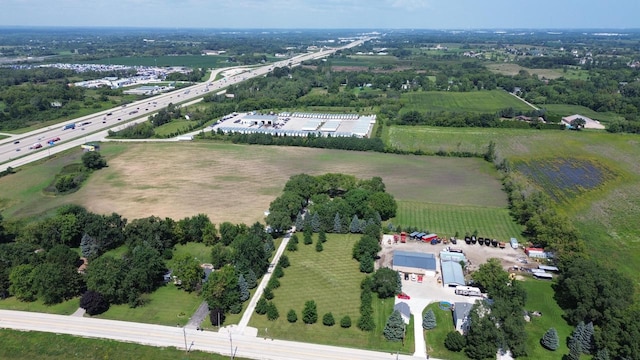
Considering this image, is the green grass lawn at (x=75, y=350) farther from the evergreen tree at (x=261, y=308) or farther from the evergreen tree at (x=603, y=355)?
the evergreen tree at (x=603, y=355)

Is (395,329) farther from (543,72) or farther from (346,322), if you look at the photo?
(543,72)

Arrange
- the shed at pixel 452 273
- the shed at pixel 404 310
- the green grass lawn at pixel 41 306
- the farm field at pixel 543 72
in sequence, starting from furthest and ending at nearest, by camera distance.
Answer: the farm field at pixel 543 72
the shed at pixel 452 273
the green grass lawn at pixel 41 306
the shed at pixel 404 310

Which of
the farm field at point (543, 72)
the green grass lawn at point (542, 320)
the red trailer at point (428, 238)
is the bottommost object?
the green grass lawn at point (542, 320)

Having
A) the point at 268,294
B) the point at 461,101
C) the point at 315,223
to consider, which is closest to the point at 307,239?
the point at 315,223

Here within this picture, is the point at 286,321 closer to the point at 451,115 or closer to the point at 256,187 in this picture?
the point at 256,187

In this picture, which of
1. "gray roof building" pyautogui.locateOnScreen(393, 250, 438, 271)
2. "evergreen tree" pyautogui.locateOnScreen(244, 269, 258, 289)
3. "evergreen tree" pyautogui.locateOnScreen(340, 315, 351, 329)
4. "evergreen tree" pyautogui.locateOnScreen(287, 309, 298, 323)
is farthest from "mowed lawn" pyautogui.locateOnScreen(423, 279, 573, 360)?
"evergreen tree" pyautogui.locateOnScreen(244, 269, 258, 289)

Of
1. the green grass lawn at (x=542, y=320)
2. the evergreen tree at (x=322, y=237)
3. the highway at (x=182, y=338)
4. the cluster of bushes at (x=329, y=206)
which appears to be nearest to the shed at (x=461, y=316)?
the highway at (x=182, y=338)
